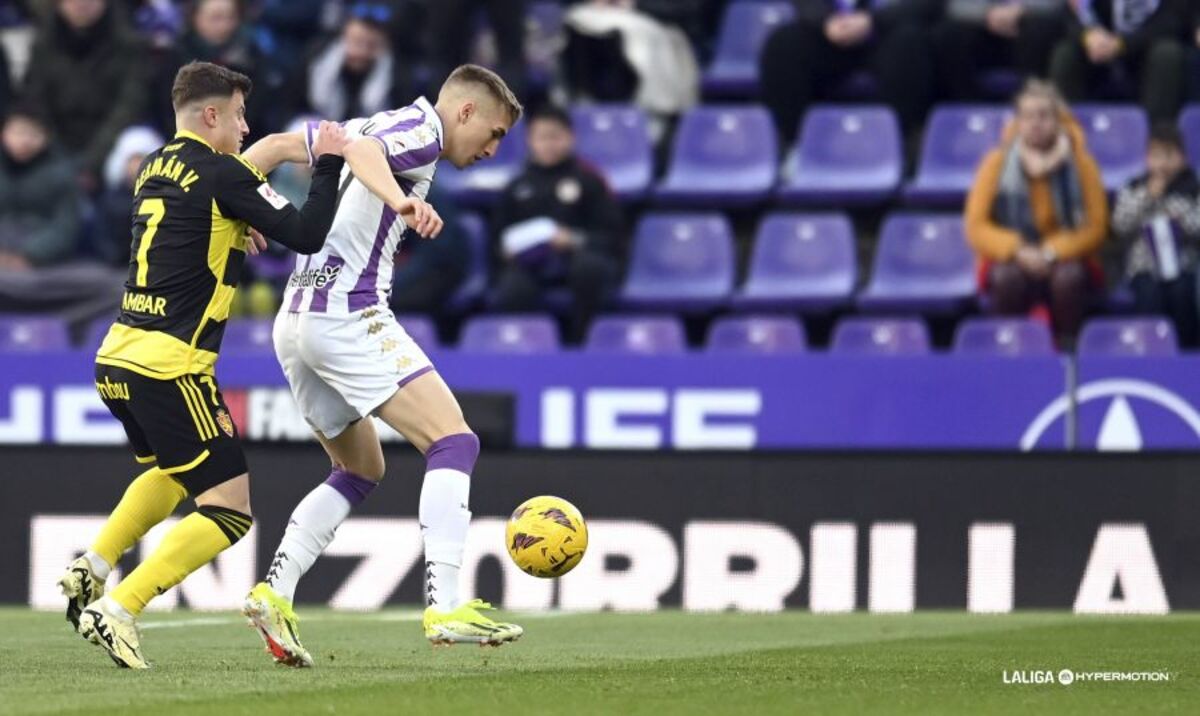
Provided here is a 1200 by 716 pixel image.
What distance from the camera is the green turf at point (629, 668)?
256 inches

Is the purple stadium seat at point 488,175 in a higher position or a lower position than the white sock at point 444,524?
higher

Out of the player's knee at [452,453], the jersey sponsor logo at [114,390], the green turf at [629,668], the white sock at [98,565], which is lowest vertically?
the green turf at [629,668]

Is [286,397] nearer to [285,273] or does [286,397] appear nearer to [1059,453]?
[285,273]

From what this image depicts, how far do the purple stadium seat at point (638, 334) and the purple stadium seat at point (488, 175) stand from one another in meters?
1.86

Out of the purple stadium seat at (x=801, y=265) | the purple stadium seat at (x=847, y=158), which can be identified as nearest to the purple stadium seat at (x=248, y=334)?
the purple stadium seat at (x=801, y=265)

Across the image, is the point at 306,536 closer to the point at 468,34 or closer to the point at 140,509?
the point at 140,509

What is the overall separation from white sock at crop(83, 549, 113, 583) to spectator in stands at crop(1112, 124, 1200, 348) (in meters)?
7.98

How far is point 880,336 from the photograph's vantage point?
13875mm

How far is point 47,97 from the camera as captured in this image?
16656mm

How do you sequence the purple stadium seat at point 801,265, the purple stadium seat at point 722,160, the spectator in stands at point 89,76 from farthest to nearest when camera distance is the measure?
the spectator in stands at point 89,76 < the purple stadium seat at point 722,160 < the purple stadium seat at point 801,265

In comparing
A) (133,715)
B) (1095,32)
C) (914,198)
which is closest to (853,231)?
(914,198)

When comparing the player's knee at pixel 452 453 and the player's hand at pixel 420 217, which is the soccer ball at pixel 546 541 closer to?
the player's knee at pixel 452 453

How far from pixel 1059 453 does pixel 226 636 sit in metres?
4.60

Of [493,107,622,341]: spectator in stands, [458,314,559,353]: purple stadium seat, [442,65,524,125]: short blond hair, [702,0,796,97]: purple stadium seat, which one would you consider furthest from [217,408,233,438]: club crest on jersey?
[702,0,796,97]: purple stadium seat
